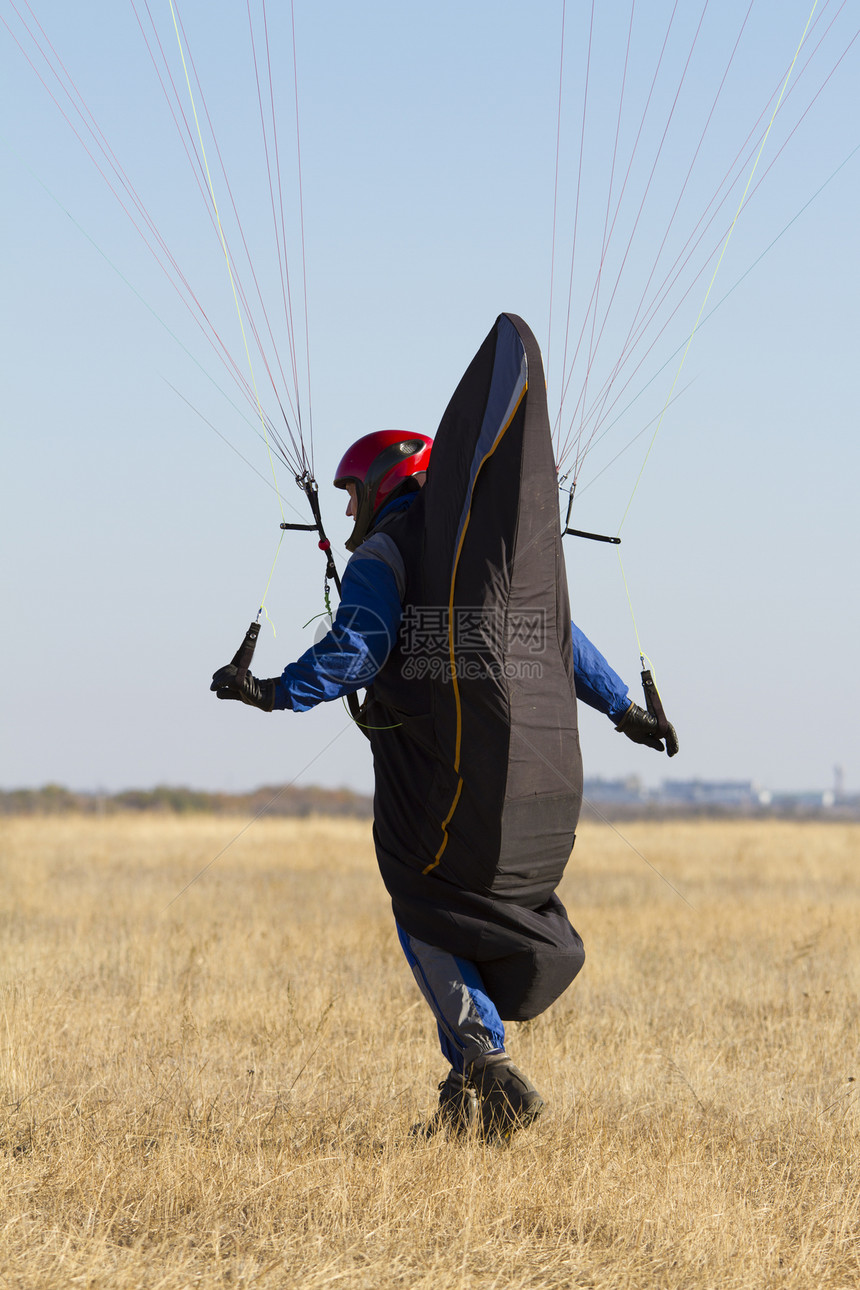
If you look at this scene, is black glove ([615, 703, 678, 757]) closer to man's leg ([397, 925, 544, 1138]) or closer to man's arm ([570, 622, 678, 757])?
man's arm ([570, 622, 678, 757])

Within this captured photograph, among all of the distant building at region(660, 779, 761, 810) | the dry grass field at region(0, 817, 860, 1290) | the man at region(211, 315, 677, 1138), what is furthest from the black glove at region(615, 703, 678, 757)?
the distant building at region(660, 779, 761, 810)

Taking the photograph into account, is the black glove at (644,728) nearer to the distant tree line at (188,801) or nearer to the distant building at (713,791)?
the distant tree line at (188,801)

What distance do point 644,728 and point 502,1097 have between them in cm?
171

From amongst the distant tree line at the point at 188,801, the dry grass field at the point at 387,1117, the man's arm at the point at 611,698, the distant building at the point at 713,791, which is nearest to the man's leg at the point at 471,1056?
the dry grass field at the point at 387,1117

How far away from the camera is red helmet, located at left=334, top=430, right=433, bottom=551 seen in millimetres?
4785

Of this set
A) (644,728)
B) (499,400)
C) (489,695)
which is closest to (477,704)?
(489,695)

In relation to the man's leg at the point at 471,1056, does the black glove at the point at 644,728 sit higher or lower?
higher

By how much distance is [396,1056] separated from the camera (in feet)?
18.7

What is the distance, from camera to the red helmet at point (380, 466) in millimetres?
4785

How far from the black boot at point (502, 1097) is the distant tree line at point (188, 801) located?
34.1 m

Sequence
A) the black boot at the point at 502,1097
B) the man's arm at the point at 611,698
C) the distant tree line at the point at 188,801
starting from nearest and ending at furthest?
the black boot at the point at 502,1097, the man's arm at the point at 611,698, the distant tree line at the point at 188,801

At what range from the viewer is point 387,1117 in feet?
15.3

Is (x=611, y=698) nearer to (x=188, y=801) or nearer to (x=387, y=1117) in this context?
(x=387, y=1117)

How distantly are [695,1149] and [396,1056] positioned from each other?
5.77 ft
